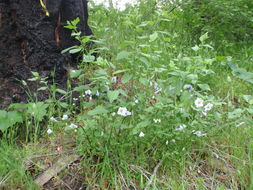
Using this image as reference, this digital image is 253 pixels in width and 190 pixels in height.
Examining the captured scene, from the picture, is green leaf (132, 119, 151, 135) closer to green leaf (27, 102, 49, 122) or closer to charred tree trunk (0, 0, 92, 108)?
green leaf (27, 102, 49, 122)

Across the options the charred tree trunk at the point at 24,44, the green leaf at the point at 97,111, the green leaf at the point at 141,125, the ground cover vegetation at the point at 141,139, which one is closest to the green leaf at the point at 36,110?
the ground cover vegetation at the point at 141,139

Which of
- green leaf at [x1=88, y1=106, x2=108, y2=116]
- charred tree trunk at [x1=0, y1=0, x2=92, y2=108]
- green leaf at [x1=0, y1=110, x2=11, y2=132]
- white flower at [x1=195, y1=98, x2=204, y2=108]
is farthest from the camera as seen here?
charred tree trunk at [x1=0, y1=0, x2=92, y2=108]

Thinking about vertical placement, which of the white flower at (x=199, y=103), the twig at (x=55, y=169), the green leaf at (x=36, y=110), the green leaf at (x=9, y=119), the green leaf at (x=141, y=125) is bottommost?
the twig at (x=55, y=169)

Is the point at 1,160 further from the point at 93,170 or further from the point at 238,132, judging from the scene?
the point at 238,132

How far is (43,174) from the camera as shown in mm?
1437

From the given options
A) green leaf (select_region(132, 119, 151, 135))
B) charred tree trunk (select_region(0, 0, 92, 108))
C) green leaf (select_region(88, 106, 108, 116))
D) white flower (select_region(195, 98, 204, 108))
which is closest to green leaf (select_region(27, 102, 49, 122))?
charred tree trunk (select_region(0, 0, 92, 108))

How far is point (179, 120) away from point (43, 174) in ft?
2.88

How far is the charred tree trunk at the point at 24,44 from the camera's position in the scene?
1897mm

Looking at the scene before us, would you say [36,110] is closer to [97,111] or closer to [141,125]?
[97,111]

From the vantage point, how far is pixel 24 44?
197 cm

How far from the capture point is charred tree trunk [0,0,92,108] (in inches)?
74.7

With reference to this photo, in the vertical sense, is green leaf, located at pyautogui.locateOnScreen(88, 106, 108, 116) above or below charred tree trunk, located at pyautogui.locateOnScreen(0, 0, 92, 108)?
below

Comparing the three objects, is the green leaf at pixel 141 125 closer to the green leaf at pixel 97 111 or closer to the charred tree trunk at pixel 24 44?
the green leaf at pixel 97 111

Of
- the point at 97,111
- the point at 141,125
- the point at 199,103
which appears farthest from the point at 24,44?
the point at 199,103
